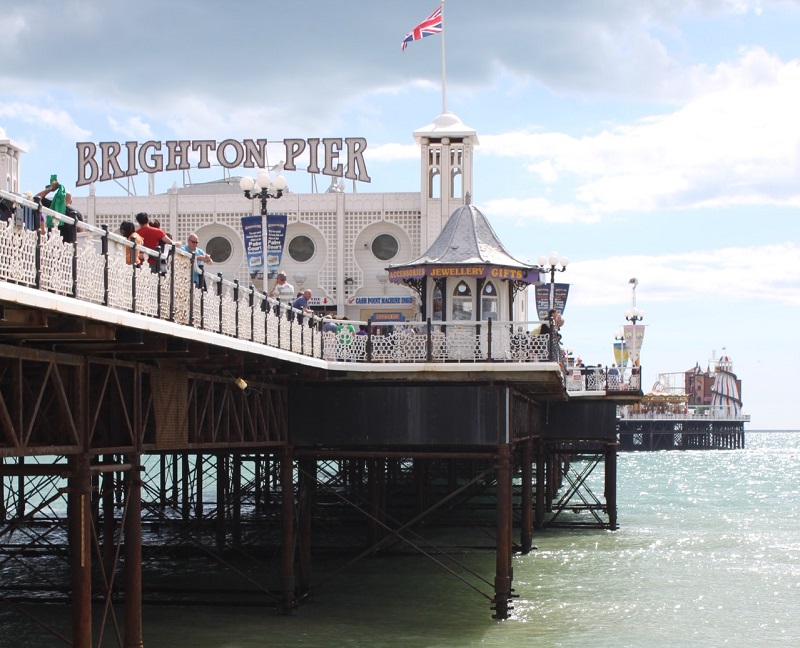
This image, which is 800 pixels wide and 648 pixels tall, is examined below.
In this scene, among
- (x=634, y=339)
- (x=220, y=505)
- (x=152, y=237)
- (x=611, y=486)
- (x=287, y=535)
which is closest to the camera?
(x=152, y=237)

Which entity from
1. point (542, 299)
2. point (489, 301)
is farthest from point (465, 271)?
point (542, 299)

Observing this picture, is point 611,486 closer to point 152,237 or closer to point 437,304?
point 437,304

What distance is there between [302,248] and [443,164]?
29.3 ft

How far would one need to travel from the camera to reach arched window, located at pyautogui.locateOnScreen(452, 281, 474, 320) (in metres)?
31.3

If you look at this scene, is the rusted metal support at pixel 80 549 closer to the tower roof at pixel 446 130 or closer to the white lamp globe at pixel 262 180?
the white lamp globe at pixel 262 180

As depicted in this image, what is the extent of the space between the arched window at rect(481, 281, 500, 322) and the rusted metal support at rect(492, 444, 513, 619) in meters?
4.45

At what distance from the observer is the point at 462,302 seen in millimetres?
31406

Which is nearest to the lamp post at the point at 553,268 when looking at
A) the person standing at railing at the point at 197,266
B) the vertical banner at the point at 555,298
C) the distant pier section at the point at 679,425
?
the vertical banner at the point at 555,298

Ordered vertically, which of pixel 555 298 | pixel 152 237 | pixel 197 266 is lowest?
pixel 197 266

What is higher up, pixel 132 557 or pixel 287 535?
pixel 132 557

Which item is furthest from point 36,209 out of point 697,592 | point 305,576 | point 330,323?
point 697,592

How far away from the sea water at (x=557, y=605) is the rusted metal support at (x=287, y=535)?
45cm

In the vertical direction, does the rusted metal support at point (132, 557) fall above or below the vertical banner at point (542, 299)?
below

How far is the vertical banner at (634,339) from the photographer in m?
64.0
